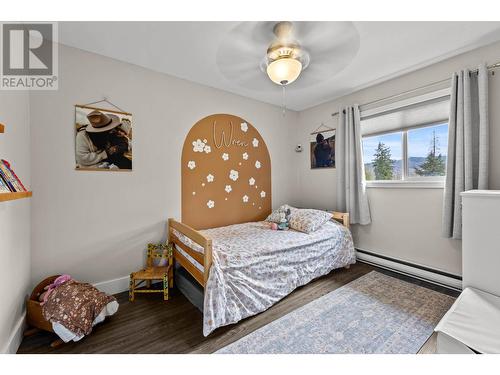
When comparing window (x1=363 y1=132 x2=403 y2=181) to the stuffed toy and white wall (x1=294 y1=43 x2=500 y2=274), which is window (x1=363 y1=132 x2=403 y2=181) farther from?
the stuffed toy

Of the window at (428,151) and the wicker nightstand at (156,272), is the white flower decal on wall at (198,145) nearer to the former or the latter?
the wicker nightstand at (156,272)

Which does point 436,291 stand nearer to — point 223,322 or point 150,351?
point 223,322

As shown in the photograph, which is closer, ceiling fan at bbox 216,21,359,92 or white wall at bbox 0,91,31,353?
white wall at bbox 0,91,31,353

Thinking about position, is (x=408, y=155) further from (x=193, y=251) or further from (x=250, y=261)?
(x=193, y=251)

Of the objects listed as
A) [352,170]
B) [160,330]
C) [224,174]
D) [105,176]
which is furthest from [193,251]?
[352,170]

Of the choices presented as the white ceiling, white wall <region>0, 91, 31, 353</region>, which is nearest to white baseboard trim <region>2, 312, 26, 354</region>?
white wall <region>0, 91, 31, 353</region>

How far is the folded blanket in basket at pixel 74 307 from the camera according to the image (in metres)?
1.48

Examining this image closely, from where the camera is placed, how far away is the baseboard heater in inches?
86.6

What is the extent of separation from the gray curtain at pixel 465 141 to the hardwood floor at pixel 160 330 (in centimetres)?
90

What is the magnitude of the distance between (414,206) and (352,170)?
2.61 ft

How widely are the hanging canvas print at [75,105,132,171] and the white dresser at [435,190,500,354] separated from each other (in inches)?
105

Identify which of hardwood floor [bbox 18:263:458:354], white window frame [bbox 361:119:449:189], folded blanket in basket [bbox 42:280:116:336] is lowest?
hardwood floor [bbox 18:263:458:354]

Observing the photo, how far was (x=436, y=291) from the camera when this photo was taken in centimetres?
214
